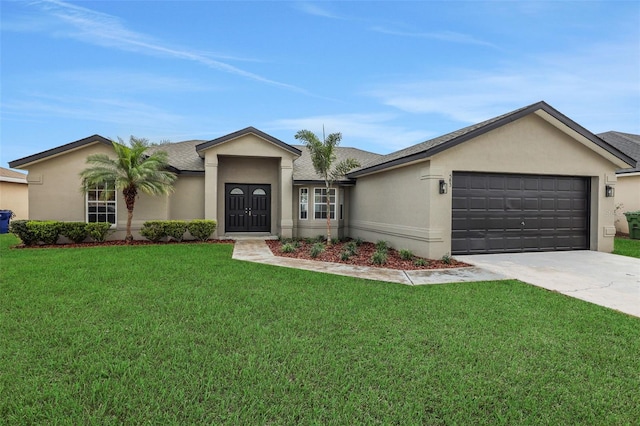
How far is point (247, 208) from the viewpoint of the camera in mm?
14977

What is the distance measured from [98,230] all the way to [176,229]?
8.56 ft

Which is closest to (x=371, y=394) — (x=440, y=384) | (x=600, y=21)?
(x=440, y=384)

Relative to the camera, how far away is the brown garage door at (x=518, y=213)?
1010 cm

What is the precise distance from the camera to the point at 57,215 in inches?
484

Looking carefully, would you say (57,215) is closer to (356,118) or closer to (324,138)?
(324,138)

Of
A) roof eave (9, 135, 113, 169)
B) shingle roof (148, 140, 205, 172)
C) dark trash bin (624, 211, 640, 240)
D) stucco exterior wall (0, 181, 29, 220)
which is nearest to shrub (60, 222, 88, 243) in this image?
roof eave (9, 135, 113, 169)

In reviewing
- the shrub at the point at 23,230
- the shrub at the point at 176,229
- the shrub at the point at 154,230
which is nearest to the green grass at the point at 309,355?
the shrub at the point at 154,230

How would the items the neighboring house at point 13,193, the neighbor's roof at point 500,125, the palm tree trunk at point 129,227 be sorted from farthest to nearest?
the neighboring house at point 13,193 < the palm tree trunk at point 129,227 < the neighbor's roof at point 500,125

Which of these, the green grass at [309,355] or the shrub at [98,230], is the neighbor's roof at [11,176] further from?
the green grass at [309,355]

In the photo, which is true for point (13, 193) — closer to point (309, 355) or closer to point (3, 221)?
point (3, 221)

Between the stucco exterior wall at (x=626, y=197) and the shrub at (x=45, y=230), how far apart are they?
81.9 ft

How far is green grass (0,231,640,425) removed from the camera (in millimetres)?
2590

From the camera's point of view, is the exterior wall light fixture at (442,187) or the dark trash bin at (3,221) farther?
the dark trash bin at (3,221)

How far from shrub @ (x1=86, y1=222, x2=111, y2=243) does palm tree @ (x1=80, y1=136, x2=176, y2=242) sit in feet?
2.37
